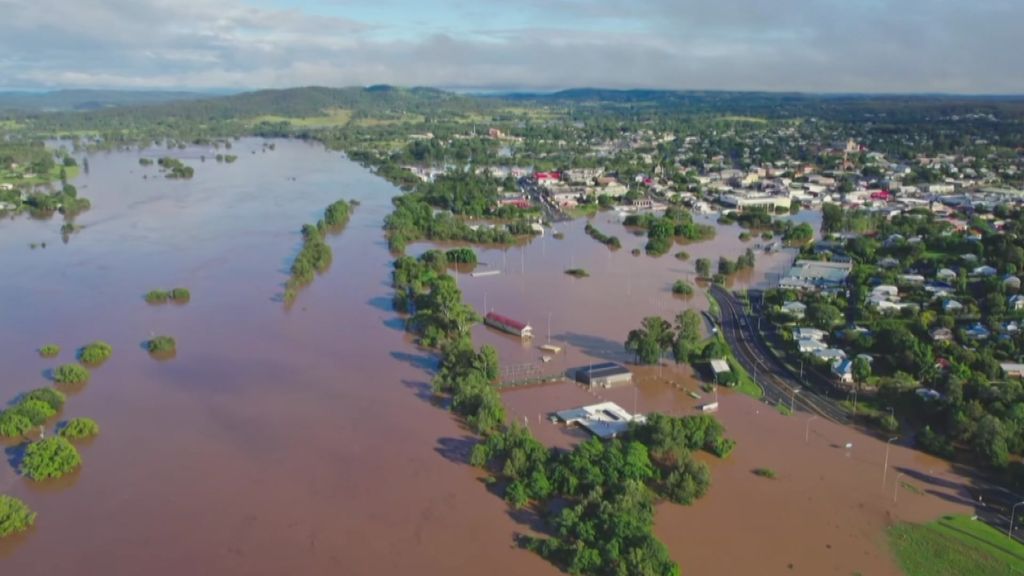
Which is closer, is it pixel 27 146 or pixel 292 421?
pixel 292 421

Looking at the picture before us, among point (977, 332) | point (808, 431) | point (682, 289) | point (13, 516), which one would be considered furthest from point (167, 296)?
point (977, 332)

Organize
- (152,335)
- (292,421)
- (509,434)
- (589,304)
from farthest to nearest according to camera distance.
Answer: (589,304) < (152,335) < (292,421) < (509,434)

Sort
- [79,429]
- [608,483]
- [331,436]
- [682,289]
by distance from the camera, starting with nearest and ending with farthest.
Result: [608,483] < [79,429] < [331,436] < [682,289]

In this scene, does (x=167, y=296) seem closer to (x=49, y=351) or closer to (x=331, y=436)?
(x=49, y=351)

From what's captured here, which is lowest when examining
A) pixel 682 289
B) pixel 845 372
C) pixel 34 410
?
pixel 34 410

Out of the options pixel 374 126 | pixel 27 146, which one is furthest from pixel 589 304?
pixel 374 126

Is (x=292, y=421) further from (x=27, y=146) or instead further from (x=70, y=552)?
(x=27, y=146)

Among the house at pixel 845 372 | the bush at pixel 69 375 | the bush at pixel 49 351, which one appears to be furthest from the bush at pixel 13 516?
the house at pixel 845 372

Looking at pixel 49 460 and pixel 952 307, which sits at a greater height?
pixel 952 307
